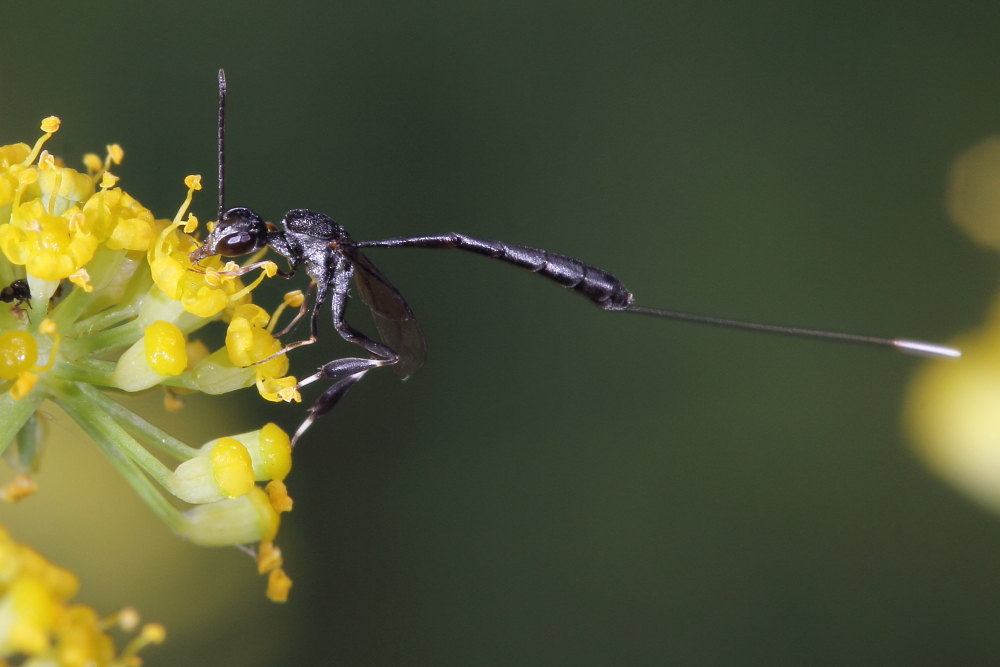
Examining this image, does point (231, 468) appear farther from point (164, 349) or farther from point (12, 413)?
point (12, 413)

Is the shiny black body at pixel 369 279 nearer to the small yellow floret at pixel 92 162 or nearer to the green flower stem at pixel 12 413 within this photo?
the small yellow floret at pixel 92 162

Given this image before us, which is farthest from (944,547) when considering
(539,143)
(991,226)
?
(539,143)

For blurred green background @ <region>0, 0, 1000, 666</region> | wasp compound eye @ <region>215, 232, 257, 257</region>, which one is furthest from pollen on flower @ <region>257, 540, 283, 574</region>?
blurred green background @ <region>0, 0, 1000, 666</region>

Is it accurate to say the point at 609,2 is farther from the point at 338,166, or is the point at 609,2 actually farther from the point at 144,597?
the point at 144,597

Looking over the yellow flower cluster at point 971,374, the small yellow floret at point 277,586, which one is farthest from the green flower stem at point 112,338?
the yellow flower cluster at point 971,374

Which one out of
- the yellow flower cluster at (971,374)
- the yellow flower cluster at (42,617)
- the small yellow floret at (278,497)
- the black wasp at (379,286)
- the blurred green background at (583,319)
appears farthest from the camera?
the yellow flower cluster at (971,374)

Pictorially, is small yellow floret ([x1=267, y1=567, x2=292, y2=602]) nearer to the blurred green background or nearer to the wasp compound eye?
the wasp compound eye
